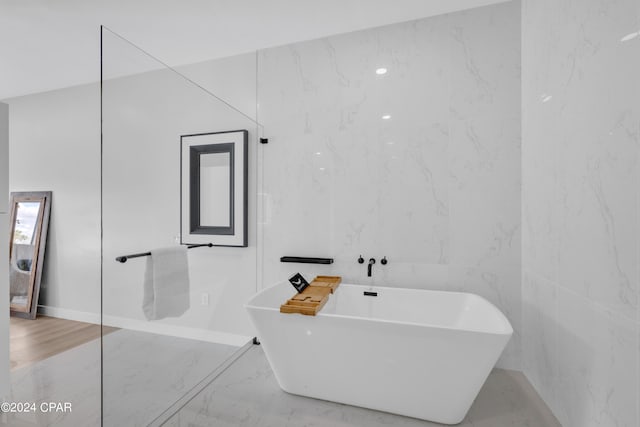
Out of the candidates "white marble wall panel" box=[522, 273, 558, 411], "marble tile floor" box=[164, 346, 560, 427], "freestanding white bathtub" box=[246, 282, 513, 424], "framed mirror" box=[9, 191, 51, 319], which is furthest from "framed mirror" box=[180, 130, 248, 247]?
"framed mirror" box=[9, 191, 51, 319]

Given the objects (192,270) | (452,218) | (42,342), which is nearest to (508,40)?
(452,218)

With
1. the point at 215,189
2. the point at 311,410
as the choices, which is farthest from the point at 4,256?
the point at 311,410

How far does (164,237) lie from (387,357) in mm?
1402

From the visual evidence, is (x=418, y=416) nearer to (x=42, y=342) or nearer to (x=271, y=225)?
(x=271, y=225)

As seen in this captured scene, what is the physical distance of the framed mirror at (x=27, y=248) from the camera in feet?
11.3

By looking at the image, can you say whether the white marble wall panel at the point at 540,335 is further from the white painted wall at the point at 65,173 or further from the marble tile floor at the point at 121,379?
the white painted wall at the point at 65,173

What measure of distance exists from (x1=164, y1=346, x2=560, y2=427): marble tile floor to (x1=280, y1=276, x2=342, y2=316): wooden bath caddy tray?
0.60 meters

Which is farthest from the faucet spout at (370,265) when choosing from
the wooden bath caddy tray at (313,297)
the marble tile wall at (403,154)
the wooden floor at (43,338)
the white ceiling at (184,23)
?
the wooden floor at (43,338)

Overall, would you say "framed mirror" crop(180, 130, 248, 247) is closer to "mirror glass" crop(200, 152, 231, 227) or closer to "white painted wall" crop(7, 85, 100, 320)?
"mirror glass" crop(200, 152, 231, 227)

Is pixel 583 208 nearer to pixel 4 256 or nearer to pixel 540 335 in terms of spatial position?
pixel 540 335

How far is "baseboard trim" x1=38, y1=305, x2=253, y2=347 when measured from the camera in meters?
1.44

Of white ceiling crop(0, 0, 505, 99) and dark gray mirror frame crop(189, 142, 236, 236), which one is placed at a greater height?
white ceiling crop(0, 0, 505, 99)

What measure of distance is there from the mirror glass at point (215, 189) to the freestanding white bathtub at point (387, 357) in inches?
27.0

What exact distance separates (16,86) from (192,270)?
143 inches
